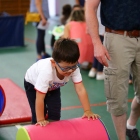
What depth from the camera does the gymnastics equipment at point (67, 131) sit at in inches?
57.9

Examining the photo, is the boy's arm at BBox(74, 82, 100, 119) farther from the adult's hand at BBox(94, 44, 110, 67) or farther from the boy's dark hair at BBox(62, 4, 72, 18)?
the boy's dark hair at BBox(62, 4, 72, 18)

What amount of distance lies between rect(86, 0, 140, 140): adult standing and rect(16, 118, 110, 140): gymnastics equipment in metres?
0.28

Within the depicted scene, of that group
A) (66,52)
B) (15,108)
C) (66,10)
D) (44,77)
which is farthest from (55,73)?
(66,10)

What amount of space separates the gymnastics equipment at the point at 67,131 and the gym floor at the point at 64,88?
570 millimetres

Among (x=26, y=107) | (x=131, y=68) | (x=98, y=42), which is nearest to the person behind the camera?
(x=98, y=42)

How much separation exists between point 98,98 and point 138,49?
1426mm

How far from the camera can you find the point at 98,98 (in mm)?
3059

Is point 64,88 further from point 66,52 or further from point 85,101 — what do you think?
point 66,52

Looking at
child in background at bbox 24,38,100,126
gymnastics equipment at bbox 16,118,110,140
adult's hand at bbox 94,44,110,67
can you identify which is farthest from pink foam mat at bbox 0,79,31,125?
adult's hand at bbox 94,44,110,67

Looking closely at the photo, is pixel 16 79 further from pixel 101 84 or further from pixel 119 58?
pixel 119 58

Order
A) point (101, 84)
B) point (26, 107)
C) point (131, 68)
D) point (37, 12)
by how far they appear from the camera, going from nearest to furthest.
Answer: point (131, 68) → point (26, 107) → point (101, 84) → point (37, 12)

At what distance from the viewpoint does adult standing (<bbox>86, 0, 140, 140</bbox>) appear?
1.67m

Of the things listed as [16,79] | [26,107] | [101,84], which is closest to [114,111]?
[26,107]

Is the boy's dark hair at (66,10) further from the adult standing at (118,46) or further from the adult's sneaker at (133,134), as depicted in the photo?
the adult's sneaker at (133,134)
